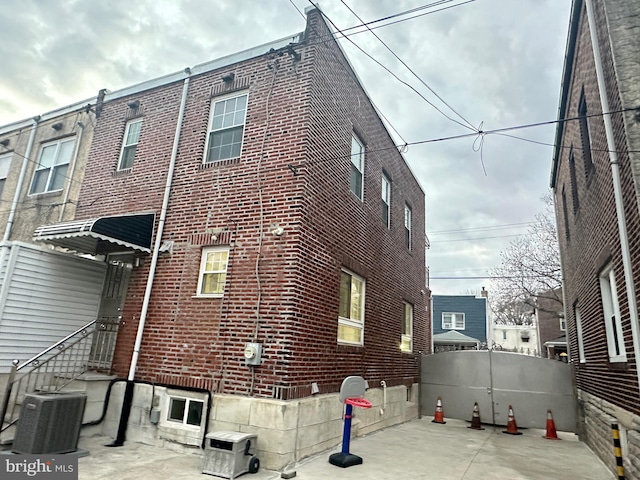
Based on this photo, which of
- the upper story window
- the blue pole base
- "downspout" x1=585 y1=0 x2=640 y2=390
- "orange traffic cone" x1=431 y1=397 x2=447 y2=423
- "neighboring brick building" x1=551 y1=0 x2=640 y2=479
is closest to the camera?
"downspout" x1=585 y1=0 x2=640 y2=390

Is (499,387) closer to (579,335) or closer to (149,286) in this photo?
(579,335)

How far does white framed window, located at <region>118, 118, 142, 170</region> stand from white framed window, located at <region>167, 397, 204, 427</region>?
5.31 meters

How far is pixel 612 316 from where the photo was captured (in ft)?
21.7

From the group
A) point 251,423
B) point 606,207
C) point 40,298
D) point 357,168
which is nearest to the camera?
point 251,423

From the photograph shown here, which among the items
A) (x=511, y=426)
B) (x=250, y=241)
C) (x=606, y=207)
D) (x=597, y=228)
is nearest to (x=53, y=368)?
(x=250, y=241)

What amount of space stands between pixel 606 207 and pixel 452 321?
1130 inches

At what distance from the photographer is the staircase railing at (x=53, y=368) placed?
6.52 metres

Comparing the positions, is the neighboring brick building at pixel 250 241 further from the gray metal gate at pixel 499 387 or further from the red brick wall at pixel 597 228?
the red brick wall at pixel 597 228

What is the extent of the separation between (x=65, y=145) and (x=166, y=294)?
6021 millimetres

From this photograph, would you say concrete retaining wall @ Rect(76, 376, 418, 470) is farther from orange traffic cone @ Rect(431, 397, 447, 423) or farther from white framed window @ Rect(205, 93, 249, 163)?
orange traffic cone @ Rect(431, 397, 447, 423)

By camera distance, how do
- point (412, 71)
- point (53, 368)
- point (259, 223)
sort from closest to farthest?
point (259, 223)
point (53, 368)
point (412, 71)

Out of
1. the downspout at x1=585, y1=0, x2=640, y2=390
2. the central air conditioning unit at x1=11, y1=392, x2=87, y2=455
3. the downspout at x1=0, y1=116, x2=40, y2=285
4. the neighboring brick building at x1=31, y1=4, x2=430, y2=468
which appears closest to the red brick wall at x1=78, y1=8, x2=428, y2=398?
the neighboring brick building at x1=31, y1=4, x2=430, y2=468

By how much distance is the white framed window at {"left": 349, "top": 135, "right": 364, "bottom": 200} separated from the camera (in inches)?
363

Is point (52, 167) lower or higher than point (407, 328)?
higher
